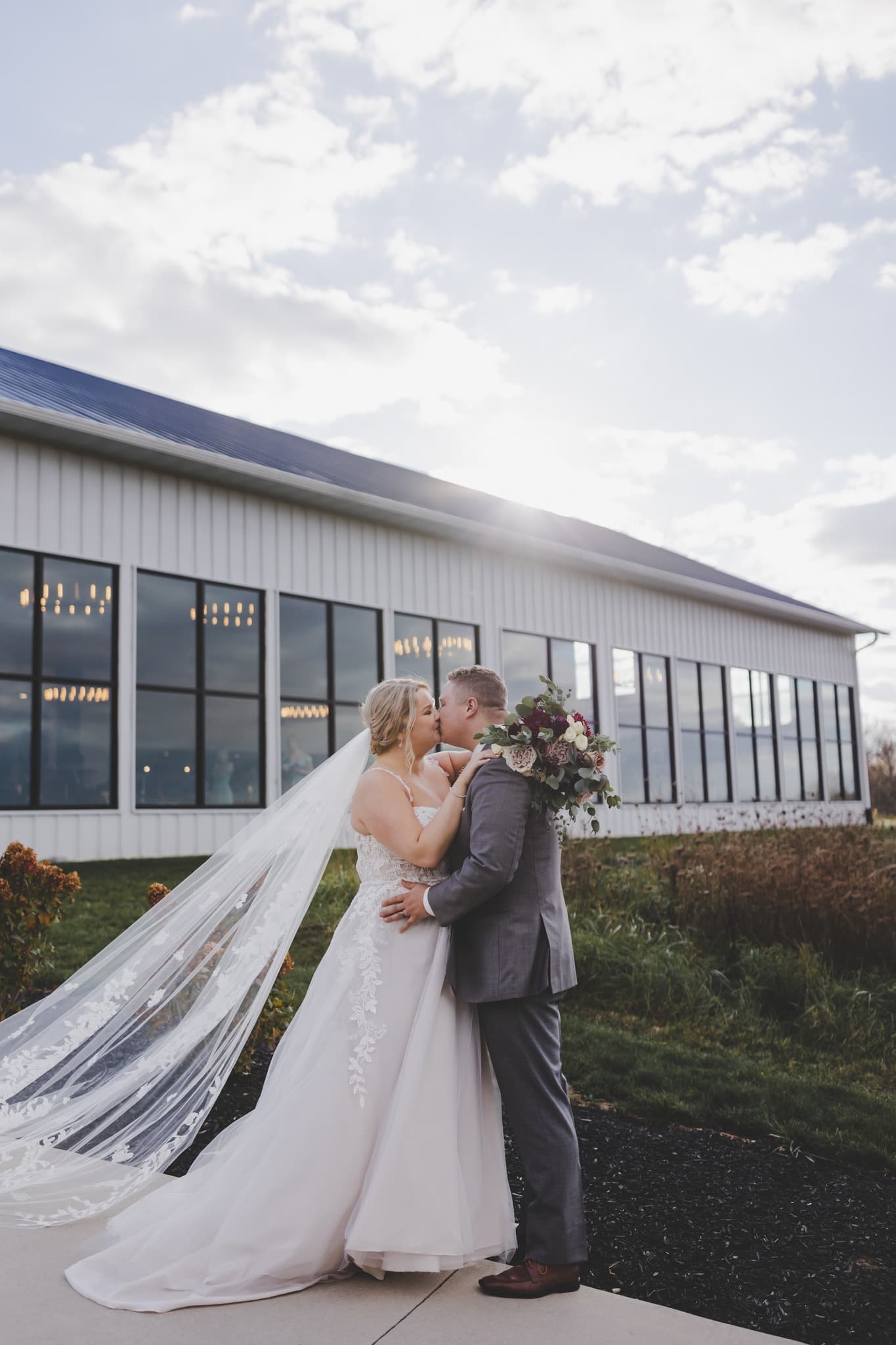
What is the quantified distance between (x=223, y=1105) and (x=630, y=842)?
47.0 feet

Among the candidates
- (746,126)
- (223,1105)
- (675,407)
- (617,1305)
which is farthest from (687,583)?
(617,1305)

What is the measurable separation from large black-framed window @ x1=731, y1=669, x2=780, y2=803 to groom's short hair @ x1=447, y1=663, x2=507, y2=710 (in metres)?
23.5

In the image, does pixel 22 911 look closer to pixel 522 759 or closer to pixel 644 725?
pixel 522 759

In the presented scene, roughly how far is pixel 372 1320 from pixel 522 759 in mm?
1785

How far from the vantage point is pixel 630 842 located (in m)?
19.0

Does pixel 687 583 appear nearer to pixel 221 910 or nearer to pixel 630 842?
pixel 630 842

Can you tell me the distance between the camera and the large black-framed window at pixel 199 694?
1529 centimetres

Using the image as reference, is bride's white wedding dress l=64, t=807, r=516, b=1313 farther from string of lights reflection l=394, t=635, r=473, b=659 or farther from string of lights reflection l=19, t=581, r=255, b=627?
string of lights reflection l=394, t=635, r=473, b=659

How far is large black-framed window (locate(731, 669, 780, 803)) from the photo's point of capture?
2672 cm

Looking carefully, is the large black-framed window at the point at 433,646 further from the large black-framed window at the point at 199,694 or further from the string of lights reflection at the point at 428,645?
the large black-framed window at the point at 199,694

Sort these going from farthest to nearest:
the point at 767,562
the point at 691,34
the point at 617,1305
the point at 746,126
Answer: the point at 767,562, the point at 746,126, the point at 691,34, the point at 617,1305

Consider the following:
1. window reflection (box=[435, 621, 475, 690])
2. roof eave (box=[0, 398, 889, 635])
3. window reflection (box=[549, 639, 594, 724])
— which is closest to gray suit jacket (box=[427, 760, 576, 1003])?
roof eave (box=[0, 398, 889, 635])

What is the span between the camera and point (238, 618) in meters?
16.4

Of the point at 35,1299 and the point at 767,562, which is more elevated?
the point at 767,562
